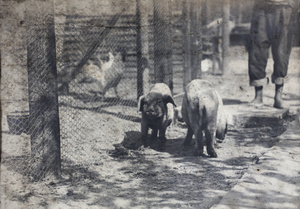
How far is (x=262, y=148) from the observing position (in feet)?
19.7

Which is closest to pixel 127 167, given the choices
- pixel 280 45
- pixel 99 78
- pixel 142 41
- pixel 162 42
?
pixel 142 41

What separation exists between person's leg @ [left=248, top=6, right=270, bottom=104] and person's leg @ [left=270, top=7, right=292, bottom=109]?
193 millimetres

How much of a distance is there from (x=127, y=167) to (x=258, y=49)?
410 centimetres

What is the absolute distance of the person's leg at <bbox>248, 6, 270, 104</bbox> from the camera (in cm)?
790

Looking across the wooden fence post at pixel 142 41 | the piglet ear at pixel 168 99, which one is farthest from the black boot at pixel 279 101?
the piglet ear at pixel 168 99

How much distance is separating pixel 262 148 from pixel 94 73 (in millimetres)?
4851

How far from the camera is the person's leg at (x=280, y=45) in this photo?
7.73 metres

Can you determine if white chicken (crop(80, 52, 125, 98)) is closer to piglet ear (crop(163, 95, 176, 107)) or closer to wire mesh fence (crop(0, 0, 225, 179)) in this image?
wire mesh fence (crop(0, 0, 225, 179))

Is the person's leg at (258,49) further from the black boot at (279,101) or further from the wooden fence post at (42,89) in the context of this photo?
the wooden fence post at (42,89)

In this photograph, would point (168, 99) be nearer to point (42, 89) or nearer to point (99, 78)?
point (42, 89)

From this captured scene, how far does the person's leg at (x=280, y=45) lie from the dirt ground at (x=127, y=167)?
0.72 metres

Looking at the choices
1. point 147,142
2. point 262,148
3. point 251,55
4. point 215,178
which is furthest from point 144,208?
point 251,55

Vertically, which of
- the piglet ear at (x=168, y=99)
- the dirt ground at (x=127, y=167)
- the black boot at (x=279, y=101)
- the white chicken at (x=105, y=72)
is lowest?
the dirt ground at (x=127, y=167)

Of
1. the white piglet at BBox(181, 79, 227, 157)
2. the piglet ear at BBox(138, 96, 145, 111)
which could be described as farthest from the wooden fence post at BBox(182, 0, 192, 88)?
the white piglet at BBox(181, 79, 227, 157)
